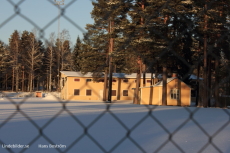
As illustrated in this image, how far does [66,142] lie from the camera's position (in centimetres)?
475

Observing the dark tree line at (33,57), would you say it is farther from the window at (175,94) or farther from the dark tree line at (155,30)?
the window at (175,94)

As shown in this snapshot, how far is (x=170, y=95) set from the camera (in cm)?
1772

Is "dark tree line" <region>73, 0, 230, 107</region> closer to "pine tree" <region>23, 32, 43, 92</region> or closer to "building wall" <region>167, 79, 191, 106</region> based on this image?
"pine tree" <region>23, 32, 43, 92</region>

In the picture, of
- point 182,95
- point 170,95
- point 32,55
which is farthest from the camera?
point 182,95

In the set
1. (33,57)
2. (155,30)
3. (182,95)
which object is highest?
(155,30)

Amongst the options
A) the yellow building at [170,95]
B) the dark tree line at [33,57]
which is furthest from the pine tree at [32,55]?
the yellow building at [170,95]

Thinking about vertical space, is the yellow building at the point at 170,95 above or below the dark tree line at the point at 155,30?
below

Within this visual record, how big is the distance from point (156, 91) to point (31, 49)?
1680cm

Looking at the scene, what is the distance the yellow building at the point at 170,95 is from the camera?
57.4ft

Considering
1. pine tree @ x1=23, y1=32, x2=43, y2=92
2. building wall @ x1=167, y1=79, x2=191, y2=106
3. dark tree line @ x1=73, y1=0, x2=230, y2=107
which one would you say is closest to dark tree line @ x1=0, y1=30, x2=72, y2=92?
pine tree @ x1=23, y1=32, x2=43, y2=92

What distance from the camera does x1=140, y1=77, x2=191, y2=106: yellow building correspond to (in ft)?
57.4

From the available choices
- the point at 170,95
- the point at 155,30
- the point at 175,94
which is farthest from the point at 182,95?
the point at 155,30

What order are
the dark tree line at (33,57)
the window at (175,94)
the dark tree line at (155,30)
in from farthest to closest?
the window at (175,94) < the dark tree line at (155,30) < the dark tree line at (33,57)

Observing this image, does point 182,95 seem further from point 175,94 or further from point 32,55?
point 32,55
